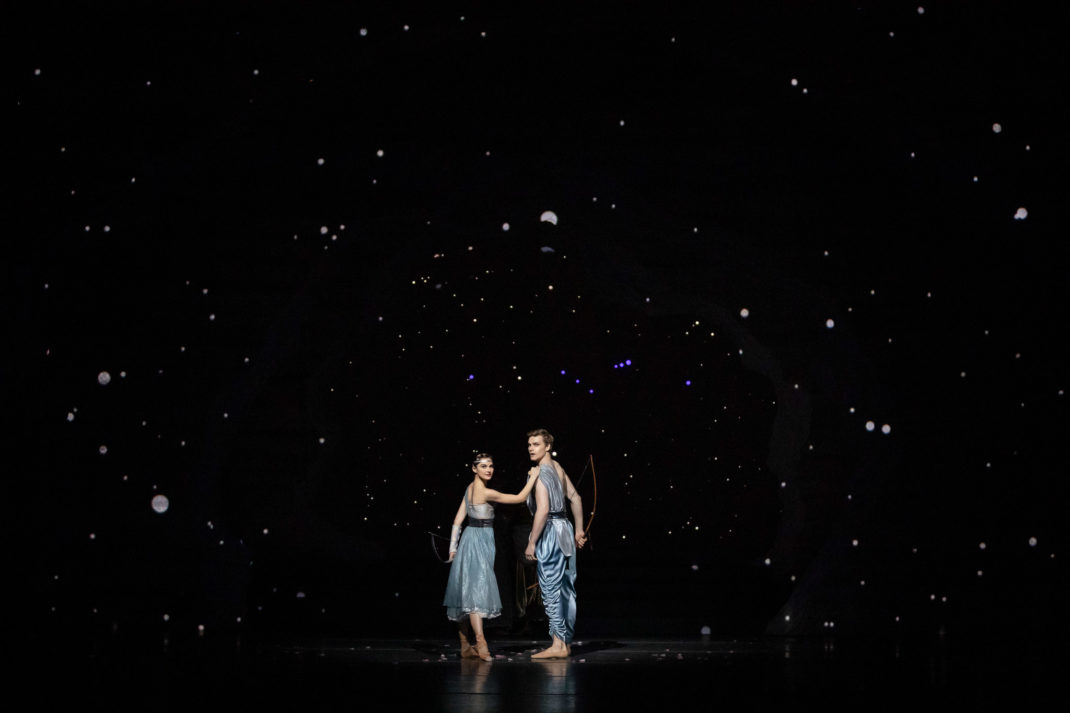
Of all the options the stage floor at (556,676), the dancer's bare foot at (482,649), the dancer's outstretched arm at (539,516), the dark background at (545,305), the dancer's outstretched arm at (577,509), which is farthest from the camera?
the dark background at (545,305)

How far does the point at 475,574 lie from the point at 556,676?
134 cm

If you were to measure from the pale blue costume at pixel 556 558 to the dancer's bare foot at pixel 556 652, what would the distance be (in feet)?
0.29

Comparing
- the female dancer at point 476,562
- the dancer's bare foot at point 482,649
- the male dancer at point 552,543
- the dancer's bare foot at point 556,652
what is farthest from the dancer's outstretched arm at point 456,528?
the dancer's bare foot at point 556,652

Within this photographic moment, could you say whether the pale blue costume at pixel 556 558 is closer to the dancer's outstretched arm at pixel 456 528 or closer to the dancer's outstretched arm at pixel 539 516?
the dancer's outstretched arm at pixel 539 516

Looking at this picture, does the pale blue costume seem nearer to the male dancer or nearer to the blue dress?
the male dancer

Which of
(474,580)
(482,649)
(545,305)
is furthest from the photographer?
(545,305)

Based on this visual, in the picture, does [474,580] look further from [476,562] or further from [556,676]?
[556,676]

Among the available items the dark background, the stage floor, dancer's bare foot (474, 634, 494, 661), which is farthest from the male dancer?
the dark background

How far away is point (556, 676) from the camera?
4.74 m

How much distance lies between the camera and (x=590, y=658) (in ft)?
18.9

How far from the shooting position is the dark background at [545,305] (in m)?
7.08

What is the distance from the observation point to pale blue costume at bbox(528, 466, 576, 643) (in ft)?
19.6

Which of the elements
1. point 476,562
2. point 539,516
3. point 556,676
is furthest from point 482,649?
point 556,676

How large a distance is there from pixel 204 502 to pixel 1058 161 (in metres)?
5.59
